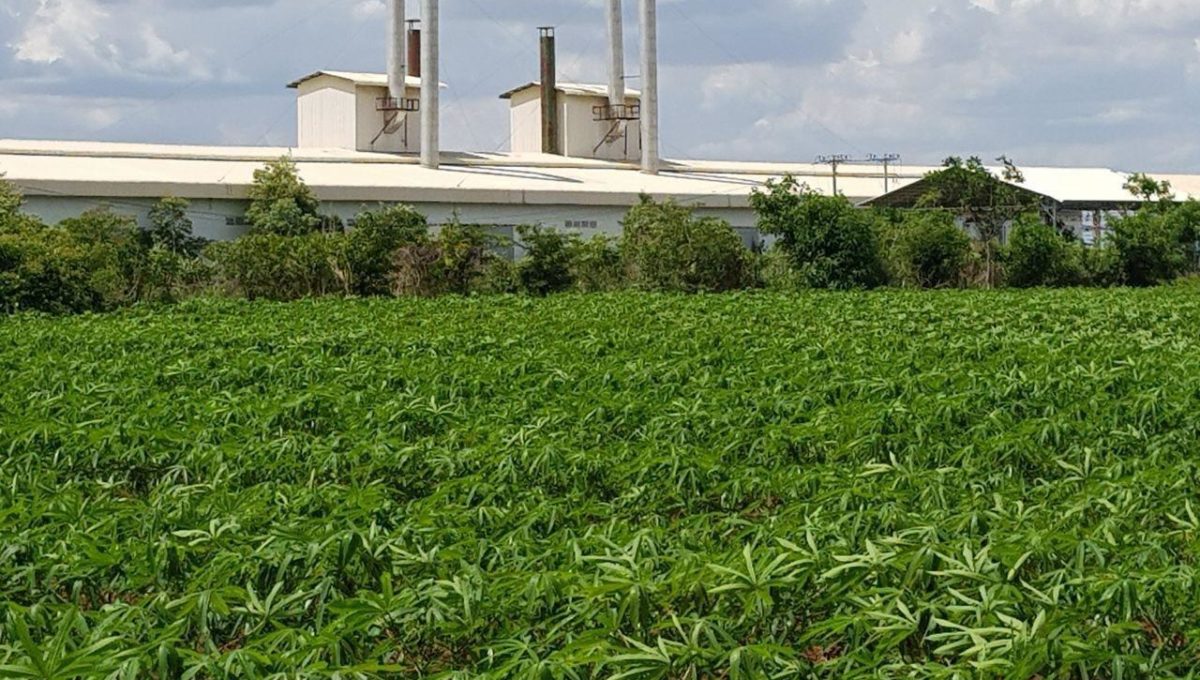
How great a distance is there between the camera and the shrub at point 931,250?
111 ft

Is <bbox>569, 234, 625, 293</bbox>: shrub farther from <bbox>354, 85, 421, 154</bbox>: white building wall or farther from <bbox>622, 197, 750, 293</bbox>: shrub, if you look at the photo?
<bbox>354, 85, 421, 154</bbox>: white building wall

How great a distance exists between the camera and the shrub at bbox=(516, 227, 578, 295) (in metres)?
31.5

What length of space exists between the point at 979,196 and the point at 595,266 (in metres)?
10.2

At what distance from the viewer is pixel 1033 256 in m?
34.1

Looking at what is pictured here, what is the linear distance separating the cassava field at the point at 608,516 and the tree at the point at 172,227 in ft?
62.3

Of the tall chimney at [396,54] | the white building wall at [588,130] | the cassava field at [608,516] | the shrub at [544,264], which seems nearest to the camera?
the cassava field at [608,516]

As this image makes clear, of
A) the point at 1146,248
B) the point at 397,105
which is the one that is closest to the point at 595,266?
the point at 1146,248

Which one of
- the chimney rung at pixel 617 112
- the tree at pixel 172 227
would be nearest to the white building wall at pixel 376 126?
the chimney rung at pixel 617 112

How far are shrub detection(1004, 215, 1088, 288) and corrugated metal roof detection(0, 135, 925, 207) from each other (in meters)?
8.01

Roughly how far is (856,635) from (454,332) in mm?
14375

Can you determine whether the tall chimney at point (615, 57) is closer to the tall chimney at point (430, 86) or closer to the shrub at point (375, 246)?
the tall chimney at point (430, 86)

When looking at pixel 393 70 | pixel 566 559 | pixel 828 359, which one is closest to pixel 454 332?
pixel 828 359

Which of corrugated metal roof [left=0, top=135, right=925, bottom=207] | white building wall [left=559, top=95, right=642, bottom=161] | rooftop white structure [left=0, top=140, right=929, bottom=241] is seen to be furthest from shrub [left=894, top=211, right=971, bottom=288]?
white building wall [left=559, top=95, right=642, bottom=161]

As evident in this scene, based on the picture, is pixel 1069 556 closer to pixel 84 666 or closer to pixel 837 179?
pixel 84 666
